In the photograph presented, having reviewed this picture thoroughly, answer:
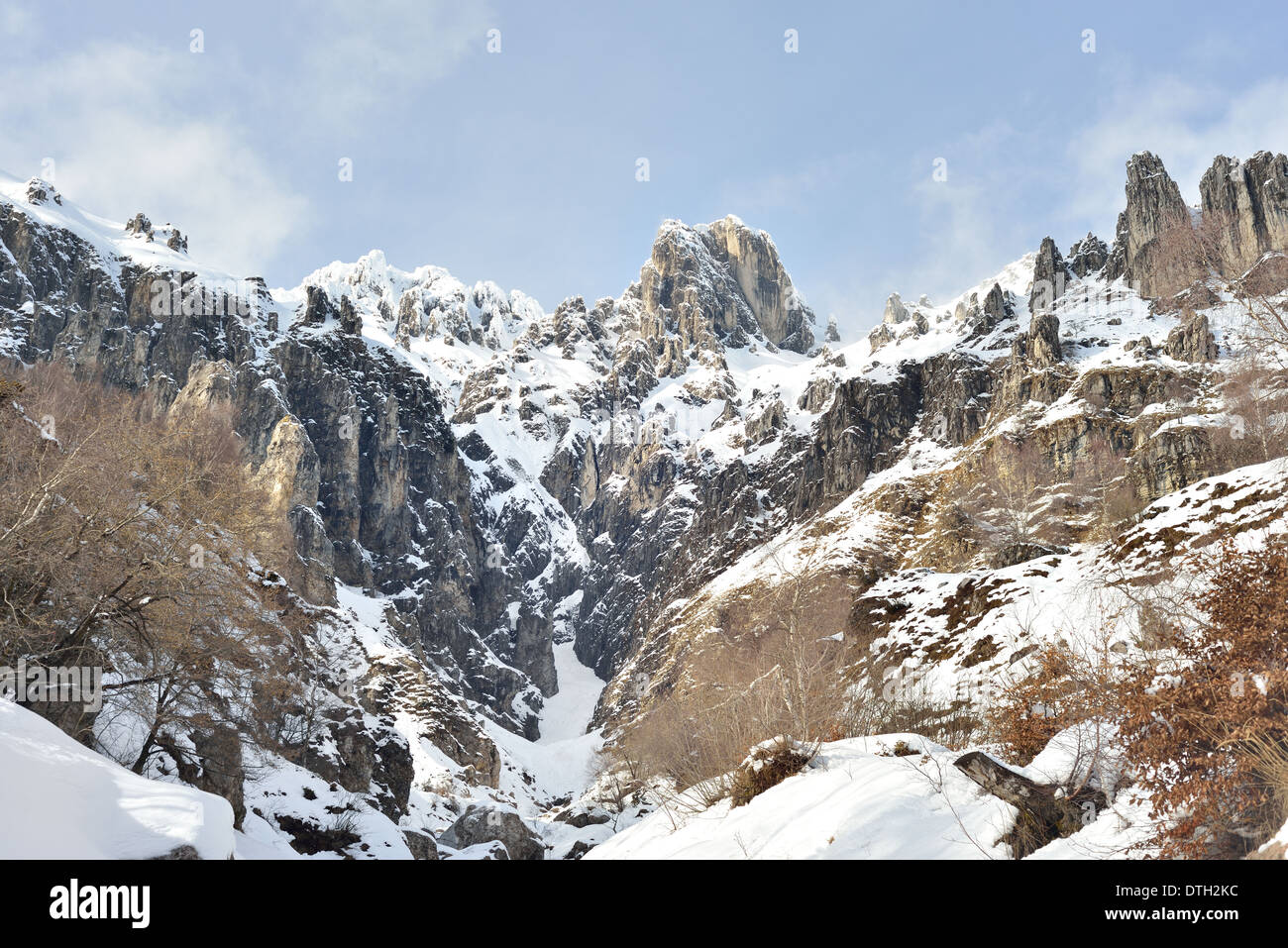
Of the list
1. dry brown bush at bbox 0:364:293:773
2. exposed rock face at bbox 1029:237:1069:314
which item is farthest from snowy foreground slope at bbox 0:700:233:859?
exposed rock face at bbox 1029:237:1069:314

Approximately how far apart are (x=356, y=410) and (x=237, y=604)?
129289mm

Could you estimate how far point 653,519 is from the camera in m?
200

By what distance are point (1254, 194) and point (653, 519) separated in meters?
134

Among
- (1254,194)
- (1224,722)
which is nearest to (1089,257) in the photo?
(1254,194)

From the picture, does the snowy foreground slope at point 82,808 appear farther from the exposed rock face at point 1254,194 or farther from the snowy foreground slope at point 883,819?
the exposed rock face at point 1254,194

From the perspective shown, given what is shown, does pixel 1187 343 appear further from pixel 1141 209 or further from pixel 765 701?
pixel 765 701

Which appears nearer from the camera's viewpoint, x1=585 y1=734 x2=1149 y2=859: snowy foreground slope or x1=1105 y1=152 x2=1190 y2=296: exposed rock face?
x1=585 y1=734 x2=1149 y2=859: snowy foreground slope

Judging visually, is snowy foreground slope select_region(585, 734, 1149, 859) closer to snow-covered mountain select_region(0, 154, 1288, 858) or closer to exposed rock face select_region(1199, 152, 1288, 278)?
snow-covered mountain select_region(0, 154, 1288, 858)

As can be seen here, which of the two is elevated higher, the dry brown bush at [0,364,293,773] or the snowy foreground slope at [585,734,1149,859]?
the dry brown bush at [0,364,293,773]

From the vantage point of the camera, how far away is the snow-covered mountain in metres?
29.2

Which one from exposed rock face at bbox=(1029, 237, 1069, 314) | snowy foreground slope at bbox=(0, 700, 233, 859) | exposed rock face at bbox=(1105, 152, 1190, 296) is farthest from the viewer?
exposed rock face at bbox=(1029, 237, 1069, 314)

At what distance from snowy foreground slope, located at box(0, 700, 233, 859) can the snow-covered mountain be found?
6.36 metres
